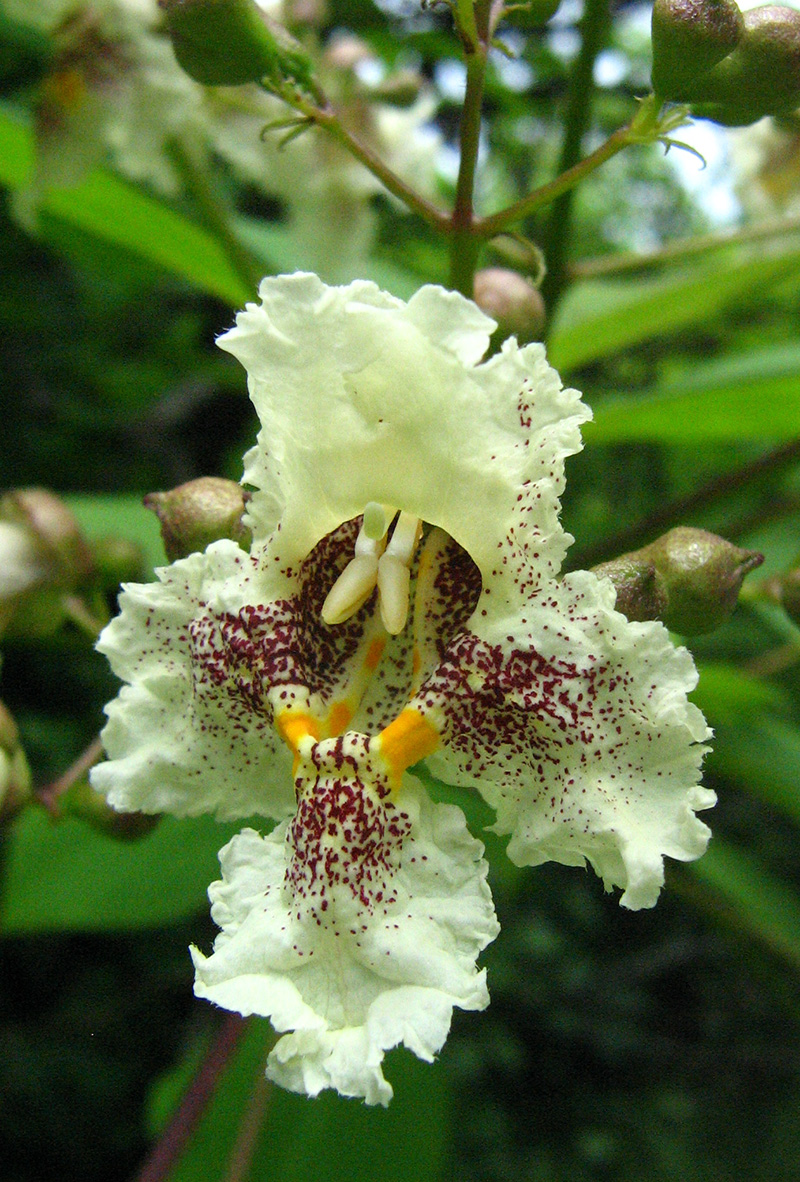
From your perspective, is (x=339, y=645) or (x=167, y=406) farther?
(x=167, y=406)

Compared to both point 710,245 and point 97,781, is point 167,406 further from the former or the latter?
point 97,781

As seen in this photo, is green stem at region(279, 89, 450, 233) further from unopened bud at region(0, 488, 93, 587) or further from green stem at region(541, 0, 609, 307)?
unopened bud at region(0, 488, 93, 587)

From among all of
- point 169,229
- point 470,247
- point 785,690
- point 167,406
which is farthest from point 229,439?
point 470,247

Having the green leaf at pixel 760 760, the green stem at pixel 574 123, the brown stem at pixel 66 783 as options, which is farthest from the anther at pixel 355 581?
the green leaf at pixel 760 760

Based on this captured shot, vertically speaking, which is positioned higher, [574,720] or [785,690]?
[785,690]

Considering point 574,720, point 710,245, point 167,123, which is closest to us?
point 574,720

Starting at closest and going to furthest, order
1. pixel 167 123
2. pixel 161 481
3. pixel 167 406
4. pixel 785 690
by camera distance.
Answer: pixel 167 123 < pixel 785 690 < pixel 161 481 < pixel 167 406

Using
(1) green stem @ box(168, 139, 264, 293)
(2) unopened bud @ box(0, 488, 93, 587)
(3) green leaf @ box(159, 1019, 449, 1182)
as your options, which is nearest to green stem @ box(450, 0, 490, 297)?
(2) unopened bud @ box(0, 488, 93, 587)

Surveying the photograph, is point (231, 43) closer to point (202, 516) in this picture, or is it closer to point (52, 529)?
point (202, 516)
